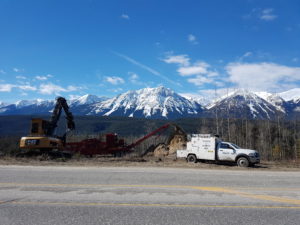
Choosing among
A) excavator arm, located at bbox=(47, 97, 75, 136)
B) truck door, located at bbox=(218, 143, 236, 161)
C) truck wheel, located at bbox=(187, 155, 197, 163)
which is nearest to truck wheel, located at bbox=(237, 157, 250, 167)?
truck door, located at bbox=(218, 143, 236, 161)

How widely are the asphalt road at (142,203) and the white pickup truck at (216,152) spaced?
27.6ft

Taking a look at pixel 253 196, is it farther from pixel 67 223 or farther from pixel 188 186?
pixel 67 223

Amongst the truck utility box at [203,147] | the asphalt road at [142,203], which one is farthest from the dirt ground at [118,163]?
the asphalt road at [142,203]

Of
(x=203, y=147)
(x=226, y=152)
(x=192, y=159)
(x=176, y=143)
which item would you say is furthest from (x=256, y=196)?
(x=176, y=143)

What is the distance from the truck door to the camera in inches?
738

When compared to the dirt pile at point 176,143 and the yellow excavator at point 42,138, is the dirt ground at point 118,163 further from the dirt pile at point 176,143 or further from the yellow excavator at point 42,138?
the dirt pile at point 176,143

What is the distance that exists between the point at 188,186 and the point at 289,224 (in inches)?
163

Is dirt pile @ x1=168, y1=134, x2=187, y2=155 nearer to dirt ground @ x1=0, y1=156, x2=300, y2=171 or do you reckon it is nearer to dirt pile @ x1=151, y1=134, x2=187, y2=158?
dirt pile @ x1=151, y1=134, x2=187, y2=158

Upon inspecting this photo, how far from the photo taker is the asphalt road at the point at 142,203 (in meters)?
5.42

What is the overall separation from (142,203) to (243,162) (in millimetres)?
13598

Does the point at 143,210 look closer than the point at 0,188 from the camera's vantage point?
Yes

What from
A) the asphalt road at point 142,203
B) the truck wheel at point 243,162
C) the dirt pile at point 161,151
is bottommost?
the asphalt road at point 142,203

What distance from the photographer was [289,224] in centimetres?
536

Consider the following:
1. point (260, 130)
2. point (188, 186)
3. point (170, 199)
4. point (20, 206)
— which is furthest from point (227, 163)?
point (260, 130)
